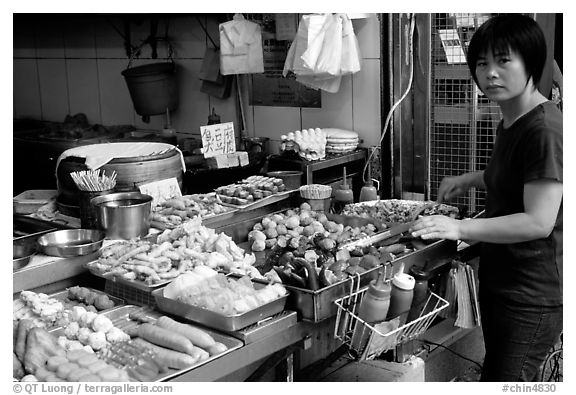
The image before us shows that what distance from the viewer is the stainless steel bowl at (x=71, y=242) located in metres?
3.04

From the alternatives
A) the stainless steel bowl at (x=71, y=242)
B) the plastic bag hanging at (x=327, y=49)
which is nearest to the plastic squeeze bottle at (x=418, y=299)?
the stainless steel bowl at (x=71, y=242)

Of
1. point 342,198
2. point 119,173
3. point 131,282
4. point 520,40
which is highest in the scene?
point 520,40

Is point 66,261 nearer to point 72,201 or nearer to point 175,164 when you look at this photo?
point 72,201

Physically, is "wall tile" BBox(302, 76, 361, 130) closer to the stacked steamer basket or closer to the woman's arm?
the stacked steamer basket

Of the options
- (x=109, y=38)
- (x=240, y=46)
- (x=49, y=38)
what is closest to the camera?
(x=240, y=46)

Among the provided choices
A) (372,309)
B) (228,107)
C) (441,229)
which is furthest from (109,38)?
(372,309)

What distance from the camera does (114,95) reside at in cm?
677

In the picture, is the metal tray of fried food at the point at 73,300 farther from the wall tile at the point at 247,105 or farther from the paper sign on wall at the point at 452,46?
the wall tile at the point at 247,105

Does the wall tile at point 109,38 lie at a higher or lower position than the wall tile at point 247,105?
higher

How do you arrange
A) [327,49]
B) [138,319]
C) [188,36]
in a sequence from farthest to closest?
[188,36] → [327,49] → [138,319]

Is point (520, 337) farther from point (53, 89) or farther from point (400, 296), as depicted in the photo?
point (53, 89)

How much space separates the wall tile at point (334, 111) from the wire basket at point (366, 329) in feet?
7.81

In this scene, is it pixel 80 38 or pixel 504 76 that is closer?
pixel 504 76

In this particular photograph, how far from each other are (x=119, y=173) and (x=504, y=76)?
2113 millimetres
